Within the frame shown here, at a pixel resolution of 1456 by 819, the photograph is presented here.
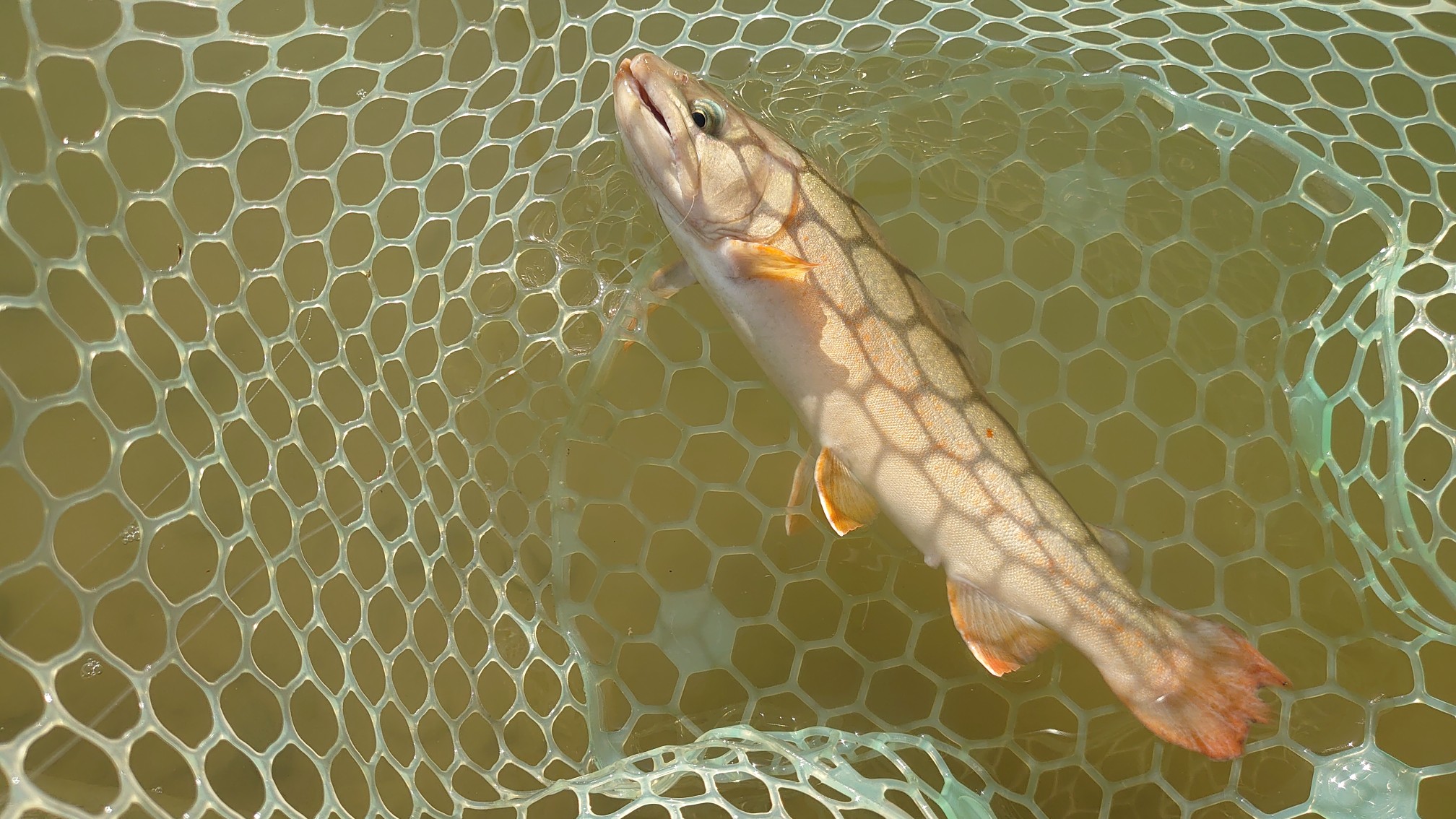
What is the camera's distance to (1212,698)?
8.08ft

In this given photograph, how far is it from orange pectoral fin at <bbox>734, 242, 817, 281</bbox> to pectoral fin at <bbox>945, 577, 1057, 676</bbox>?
3.14 feet

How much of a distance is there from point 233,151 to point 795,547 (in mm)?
2281

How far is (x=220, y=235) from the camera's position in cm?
301

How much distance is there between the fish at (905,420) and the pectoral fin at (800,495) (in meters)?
0.13

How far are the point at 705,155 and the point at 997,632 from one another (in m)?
1.55

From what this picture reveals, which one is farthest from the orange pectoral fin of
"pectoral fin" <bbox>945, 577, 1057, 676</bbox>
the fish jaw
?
"pectoral fin" <bbox>945, 577, 1057, 676</bbox>

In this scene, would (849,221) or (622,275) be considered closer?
(849,221)

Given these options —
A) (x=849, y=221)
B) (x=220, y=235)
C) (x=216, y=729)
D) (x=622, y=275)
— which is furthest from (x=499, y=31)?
(x=216, y=729)

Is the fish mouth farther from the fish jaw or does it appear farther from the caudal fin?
the caudal fin

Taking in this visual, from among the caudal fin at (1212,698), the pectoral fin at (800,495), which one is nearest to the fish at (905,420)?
the caudal fin at (1212,698)

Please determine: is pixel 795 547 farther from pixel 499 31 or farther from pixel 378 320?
pixel 499 31

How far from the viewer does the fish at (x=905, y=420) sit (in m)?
2.47

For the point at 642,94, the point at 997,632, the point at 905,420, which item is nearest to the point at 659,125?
the point at 642,94

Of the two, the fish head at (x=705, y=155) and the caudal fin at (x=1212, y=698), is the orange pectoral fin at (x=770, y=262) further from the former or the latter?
the caudal fin at (x=1212, y=698)
